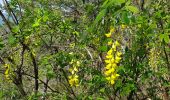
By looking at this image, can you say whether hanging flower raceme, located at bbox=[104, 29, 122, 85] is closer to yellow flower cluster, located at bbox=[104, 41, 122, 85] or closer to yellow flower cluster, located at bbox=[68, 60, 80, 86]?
yellow flower cluster, located at bbox=[104, 41, 122, 85]

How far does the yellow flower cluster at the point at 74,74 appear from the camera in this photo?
5.79 m

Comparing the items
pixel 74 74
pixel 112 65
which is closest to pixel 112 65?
pixel 112 65

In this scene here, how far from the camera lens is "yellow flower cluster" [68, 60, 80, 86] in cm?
579

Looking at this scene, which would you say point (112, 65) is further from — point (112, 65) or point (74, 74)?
point (74, 74)

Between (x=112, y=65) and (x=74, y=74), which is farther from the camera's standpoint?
(x=74, y=74)

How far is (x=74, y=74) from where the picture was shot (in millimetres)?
5840

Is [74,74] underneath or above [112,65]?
underneath

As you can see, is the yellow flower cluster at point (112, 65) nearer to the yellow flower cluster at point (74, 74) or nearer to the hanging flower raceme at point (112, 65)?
the hanging flower raceme at point (112, 65)

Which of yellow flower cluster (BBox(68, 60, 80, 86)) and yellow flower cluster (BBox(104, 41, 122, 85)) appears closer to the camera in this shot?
yellow flower cluster (BBox(104, 41, 122, 85))

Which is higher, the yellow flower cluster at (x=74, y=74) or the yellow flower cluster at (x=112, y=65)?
the yellow flower cluster at (x=112, y=65)

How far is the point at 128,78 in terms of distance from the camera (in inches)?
228

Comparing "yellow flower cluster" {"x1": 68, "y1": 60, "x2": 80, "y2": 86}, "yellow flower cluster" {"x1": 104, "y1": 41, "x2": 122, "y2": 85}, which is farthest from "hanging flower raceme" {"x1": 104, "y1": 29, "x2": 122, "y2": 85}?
"yellow flower cluster" {"x1": 68, "y1": 60, "x2": 80, "y2": 86}

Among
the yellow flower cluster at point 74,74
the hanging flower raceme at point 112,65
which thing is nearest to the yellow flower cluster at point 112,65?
the hanging flower raceme at point 112,65

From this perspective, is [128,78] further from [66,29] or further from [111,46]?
[111,46]
